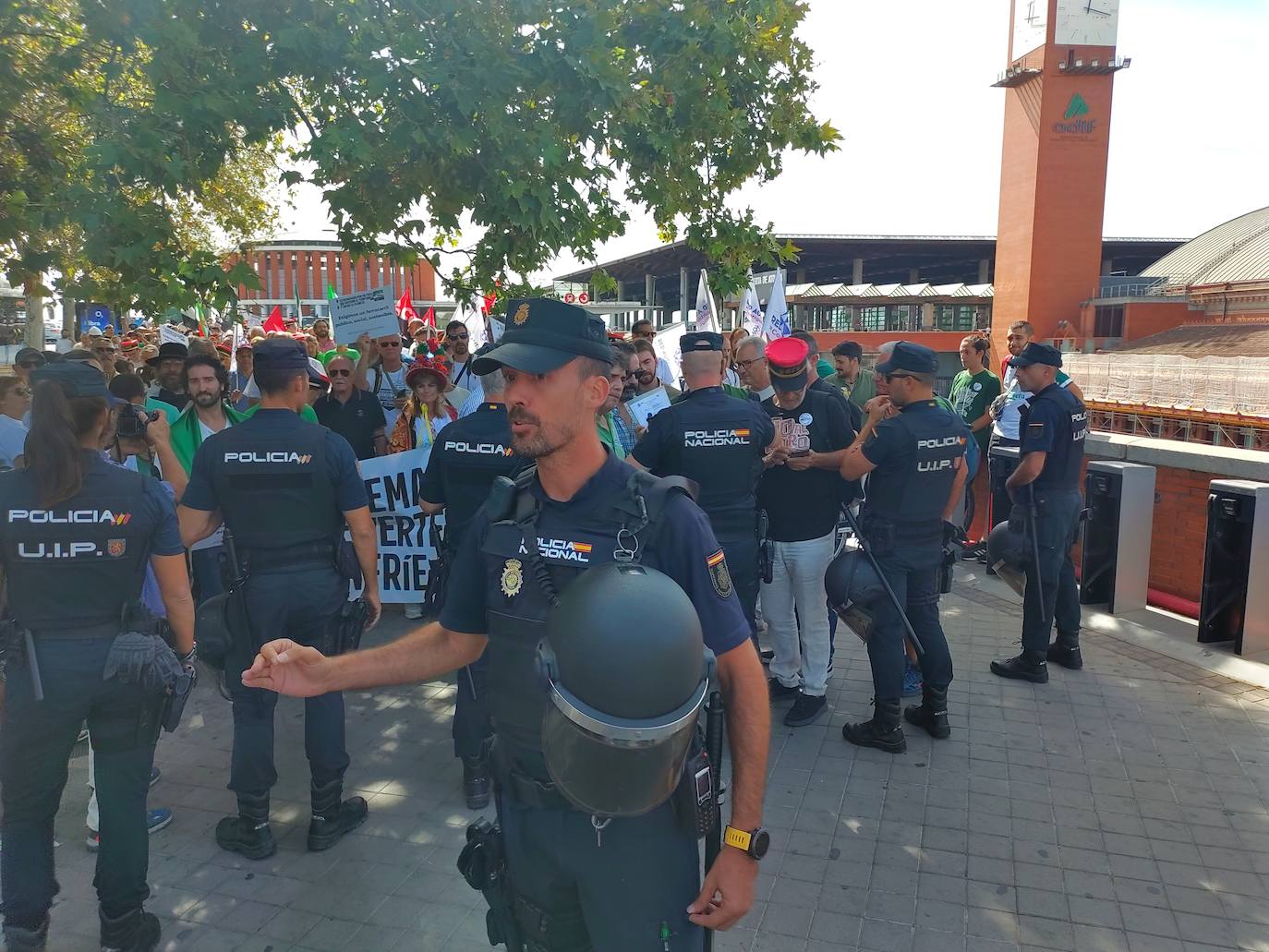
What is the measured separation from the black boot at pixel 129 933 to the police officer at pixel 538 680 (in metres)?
1.86

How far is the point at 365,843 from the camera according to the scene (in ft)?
13.5

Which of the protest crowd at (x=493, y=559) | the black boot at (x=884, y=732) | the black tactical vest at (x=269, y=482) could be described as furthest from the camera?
the black boot at (x=884, y=732)

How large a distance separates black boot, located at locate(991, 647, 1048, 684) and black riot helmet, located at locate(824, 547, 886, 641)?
1643 millimetres

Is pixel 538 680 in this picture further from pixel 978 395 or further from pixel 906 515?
pixel 978 395

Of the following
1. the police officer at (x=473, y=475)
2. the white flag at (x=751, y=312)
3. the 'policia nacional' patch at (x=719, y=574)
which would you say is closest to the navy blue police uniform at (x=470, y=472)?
the police officer at (x=473, y=475)

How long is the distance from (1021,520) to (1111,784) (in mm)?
1885

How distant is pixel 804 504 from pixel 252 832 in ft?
11.1

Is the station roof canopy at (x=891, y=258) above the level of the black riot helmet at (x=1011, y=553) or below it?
above

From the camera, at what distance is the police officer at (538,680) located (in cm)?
205

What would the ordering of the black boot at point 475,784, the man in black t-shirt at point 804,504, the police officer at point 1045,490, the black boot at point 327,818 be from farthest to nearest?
the police officer at point 1045,490, the man in black t-shirt at point 804,504, the black boot at point 475,784, the black boot at point 327,818

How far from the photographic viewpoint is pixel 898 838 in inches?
162

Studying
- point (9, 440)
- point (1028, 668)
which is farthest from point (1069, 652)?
point (9, 440)

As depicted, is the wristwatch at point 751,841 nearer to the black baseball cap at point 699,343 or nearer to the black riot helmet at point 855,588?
the black riot helmet at point 855,588

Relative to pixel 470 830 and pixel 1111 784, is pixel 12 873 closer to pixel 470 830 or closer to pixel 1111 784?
pixel 470 830
